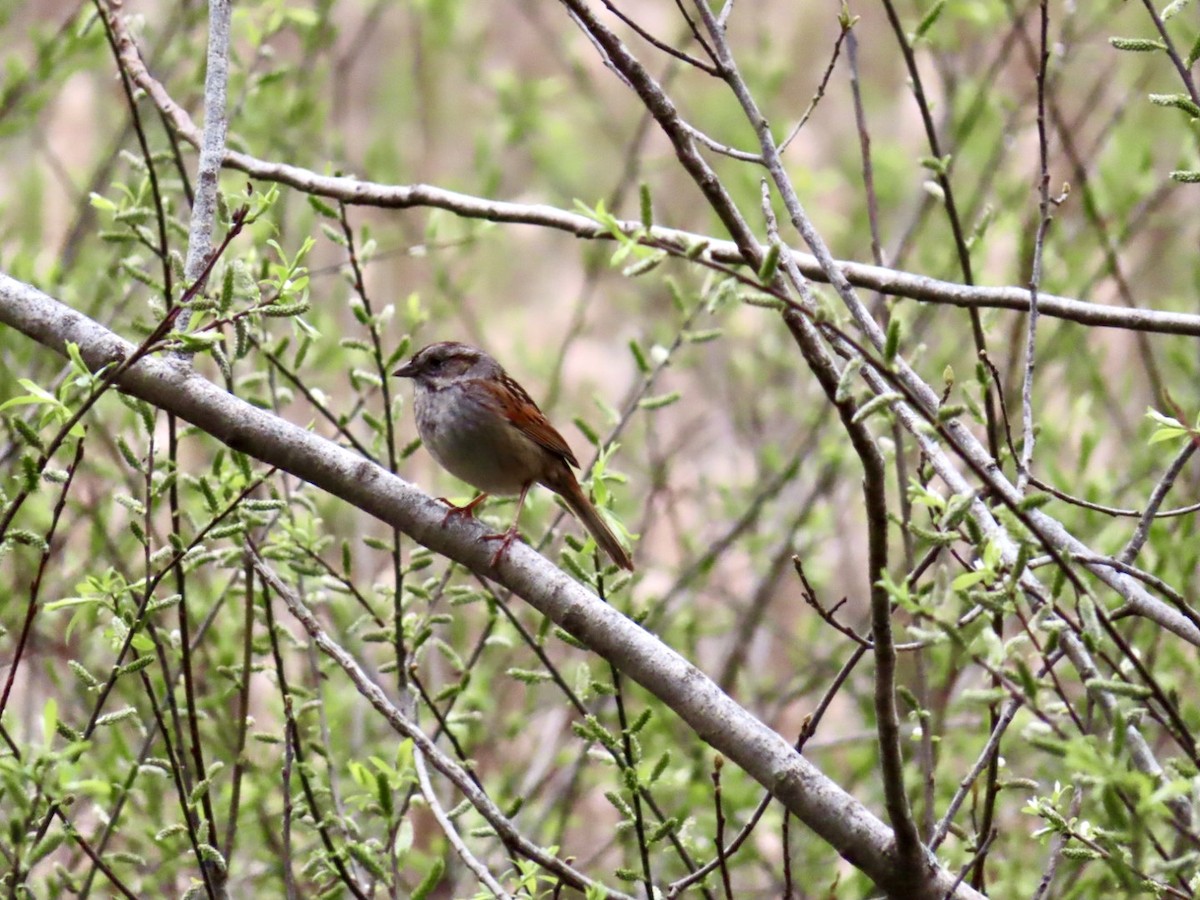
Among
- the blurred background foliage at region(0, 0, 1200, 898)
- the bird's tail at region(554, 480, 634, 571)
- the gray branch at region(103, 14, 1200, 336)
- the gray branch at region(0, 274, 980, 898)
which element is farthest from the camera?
the bird's tail at region(554, 480, 634, 571)

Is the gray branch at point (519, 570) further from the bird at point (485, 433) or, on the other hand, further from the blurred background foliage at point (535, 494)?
the bird at point (485, 433)

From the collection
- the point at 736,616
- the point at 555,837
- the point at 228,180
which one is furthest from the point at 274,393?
the point at 736,616

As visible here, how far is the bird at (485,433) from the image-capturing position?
4262 millimetres

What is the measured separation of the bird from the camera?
4262 mm

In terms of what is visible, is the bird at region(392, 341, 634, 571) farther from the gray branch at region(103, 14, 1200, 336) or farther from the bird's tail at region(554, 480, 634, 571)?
the gray branch at region(103, 14, 1200, 336)

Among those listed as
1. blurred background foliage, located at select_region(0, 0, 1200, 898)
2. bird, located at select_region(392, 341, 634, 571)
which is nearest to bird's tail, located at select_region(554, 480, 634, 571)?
bird, located at select_region(392, 341, 634, 571)

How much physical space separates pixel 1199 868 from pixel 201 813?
5.75 feet

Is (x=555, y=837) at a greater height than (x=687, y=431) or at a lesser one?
lesser

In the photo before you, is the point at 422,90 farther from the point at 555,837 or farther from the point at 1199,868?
the point at 1199,868

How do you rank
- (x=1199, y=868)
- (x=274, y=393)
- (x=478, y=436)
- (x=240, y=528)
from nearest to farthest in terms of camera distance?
A: (x=1199, y=868) < (x=240, y=528) < (x=274, y=393) < (x=478, y=436)

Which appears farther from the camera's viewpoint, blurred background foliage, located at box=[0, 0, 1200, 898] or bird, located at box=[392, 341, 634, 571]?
bird, located at box=[392, 341, 634, 571]

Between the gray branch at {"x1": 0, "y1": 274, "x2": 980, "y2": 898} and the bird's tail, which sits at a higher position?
the bird's tail

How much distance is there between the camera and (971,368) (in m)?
→ 6.07

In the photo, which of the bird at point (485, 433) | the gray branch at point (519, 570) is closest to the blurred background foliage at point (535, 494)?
the gray branch at point (519, 570)
